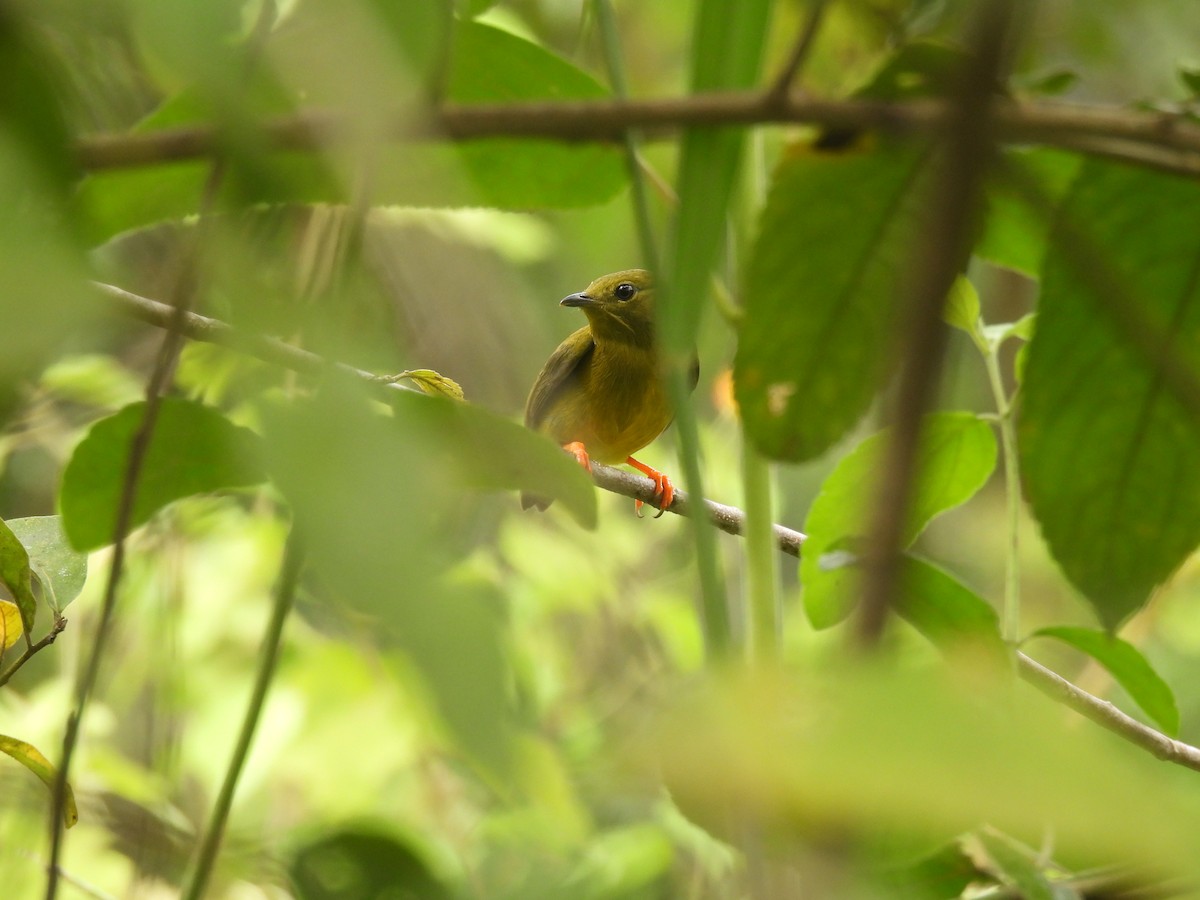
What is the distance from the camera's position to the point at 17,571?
1028 mm

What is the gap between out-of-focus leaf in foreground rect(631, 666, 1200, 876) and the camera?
0.92 ft

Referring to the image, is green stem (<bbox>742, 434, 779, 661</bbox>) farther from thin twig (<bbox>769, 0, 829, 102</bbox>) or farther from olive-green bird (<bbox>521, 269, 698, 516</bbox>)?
olive-green bird (<bbox>521, 269, 698, 516</bbox>)

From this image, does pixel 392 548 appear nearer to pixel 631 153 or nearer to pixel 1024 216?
pixel 631 153

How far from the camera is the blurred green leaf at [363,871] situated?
2.93 feet

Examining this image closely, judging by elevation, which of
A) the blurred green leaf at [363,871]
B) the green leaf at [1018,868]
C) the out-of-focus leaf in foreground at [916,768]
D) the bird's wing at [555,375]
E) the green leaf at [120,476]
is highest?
the out-of-focus leaf in foreground at [916,768]

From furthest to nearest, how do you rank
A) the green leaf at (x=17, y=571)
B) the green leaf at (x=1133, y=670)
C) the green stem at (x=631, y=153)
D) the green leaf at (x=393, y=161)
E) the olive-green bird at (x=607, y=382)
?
1. the olive-green bird at (x=607, y=382)
2. the green leaf at (x=1133, y=670)
3. the green leaf at (x=17, y=571)
4. the green stem at (x=631, y=153)
5. the green leaf at (x=393, y=161)

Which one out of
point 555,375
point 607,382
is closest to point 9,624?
point 607,382

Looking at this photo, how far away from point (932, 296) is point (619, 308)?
3.41m

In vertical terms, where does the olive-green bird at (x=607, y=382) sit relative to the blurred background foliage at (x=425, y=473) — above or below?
below

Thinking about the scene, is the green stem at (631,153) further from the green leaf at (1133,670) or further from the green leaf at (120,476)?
the green leaf at (1133,670)

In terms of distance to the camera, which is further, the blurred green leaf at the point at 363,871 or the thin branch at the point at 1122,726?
the thin branch at the point at 1122,726

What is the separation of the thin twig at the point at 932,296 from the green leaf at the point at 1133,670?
0.94 meters

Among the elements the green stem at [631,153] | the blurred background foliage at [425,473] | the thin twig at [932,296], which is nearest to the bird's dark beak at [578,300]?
the blurred background foliage at [425,473]

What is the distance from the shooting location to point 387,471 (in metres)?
0.36
